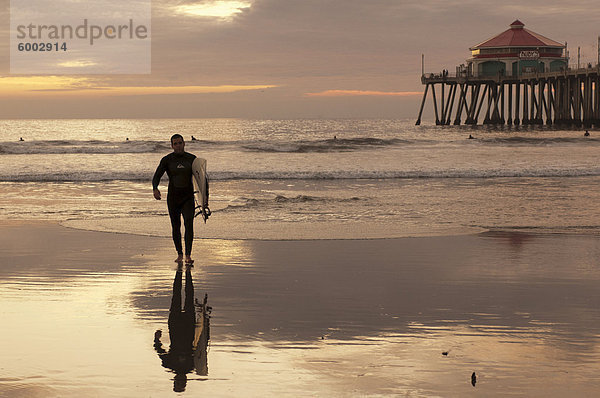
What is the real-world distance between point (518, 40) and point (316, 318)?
84.0 meters

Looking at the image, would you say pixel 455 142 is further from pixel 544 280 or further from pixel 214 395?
pixel 214 395

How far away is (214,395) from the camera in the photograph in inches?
178

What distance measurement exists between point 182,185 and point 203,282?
5.92ft

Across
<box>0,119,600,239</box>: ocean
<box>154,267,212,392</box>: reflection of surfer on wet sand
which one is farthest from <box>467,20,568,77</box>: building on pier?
<box>154,267,212,392</box>: reflection of surfer on wet sand

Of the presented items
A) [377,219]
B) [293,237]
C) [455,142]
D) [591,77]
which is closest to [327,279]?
[293,237]

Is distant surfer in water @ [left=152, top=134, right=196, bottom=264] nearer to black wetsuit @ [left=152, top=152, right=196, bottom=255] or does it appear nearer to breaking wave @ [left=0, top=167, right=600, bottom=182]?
black wetsuit @ [left=152, top=152, right=196, bottom=255]

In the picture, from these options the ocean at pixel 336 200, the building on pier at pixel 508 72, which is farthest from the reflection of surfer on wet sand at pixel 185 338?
the building on pier at pixel 508 72

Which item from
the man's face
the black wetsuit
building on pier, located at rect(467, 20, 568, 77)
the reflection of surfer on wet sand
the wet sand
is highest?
building on pier, located at rect(467, 20, 568, 77)

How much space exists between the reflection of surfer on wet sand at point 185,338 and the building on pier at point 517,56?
79.3 metres

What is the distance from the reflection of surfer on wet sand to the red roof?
82373 mm

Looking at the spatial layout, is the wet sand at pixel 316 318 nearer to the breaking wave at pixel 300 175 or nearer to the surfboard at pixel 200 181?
the surfboard at pixel 200 181

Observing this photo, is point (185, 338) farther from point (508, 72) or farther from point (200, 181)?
point (508, 72)

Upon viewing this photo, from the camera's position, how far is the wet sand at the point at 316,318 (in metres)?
4.79

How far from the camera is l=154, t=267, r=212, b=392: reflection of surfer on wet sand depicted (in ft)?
16.6
